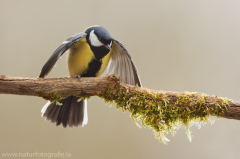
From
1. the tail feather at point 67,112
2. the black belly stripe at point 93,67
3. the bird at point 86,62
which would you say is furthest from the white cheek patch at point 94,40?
the tail feather at point 67,112

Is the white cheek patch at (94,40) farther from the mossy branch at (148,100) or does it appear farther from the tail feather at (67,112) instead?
the tail feather at (67,112)

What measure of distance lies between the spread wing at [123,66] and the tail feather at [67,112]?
49 centimetres

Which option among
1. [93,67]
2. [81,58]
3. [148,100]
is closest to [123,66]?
[93,67]

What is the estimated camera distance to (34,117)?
2.55m

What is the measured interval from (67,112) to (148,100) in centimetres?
90

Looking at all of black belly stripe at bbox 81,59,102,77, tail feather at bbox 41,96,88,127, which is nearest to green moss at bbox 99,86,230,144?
black belly stripe at bbox 81,59,102,77

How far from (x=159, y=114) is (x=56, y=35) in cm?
191

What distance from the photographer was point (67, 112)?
77.0 inches

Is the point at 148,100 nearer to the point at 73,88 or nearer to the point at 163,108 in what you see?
the point at 163,108

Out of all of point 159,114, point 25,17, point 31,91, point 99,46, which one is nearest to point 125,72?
point 99,46

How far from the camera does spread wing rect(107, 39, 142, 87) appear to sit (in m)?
1.83

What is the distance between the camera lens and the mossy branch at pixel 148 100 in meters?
1.36

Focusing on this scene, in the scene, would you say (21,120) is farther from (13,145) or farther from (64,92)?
(64,92)

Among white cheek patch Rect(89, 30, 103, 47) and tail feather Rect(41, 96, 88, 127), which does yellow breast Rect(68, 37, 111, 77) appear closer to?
white cheek patch Rect(89, 30, 103, 47)
